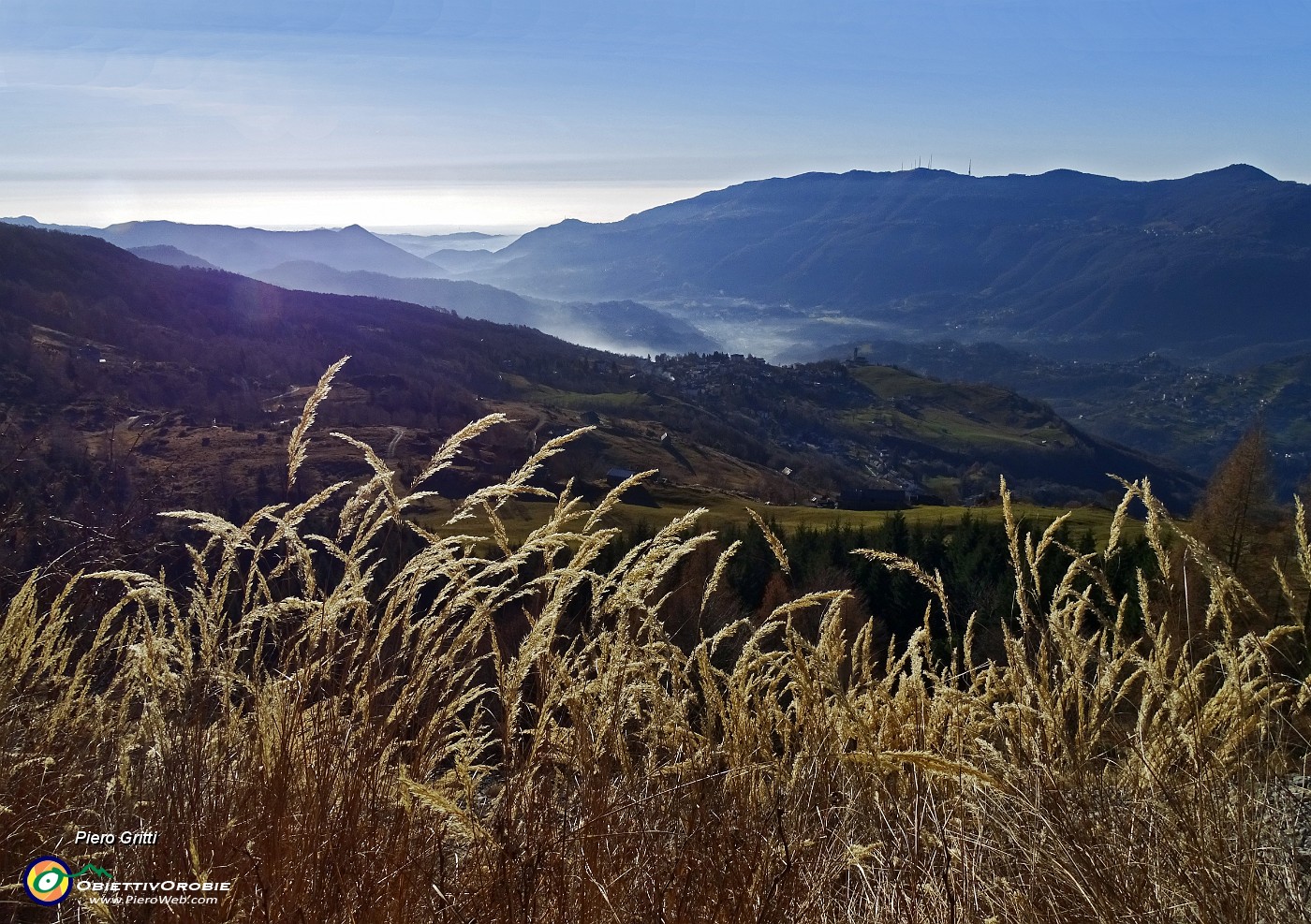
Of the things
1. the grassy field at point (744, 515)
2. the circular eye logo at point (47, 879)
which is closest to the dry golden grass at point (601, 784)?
the circular eye logo at point (47, 879)

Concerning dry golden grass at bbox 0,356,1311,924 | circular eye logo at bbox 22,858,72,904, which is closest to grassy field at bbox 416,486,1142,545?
dry golden grass at bbox 0,356,1311,924

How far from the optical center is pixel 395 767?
2.43 metres

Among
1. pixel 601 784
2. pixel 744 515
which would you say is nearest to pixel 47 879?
pixel 601 784

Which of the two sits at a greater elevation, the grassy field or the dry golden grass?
the dry golden grass

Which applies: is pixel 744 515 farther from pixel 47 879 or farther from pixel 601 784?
pixel 47 879

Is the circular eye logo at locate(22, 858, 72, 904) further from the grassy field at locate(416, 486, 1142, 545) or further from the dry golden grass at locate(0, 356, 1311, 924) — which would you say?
the grassy field at locate(416, 486, 1142, 545)

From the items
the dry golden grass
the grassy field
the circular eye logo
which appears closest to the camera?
the dry golden grass

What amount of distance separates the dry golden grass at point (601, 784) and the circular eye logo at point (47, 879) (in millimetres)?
36

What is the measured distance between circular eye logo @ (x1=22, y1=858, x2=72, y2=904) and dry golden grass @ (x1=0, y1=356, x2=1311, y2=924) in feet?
0.12

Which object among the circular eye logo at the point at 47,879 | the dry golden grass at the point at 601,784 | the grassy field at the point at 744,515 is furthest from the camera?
the grassy field at the point at 744,515

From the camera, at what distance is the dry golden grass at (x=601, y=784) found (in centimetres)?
210

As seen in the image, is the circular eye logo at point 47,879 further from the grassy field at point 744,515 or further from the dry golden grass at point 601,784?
the grassy field at point 744,515

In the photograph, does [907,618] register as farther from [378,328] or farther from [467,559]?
[378,328]

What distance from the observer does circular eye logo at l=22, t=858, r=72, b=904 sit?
88.2 inches
